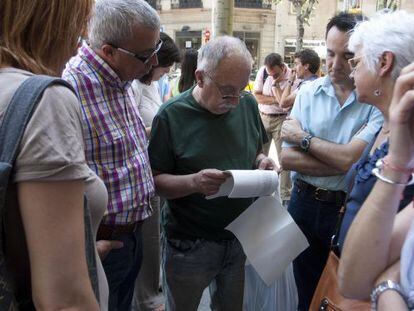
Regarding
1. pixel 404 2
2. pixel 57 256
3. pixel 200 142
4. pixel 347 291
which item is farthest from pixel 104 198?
pixel 404 2

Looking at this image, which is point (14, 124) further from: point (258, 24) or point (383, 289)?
point (258, 24)

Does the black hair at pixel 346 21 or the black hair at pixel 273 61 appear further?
the black hair at pixel 273 61

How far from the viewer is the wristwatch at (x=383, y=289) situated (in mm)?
1121

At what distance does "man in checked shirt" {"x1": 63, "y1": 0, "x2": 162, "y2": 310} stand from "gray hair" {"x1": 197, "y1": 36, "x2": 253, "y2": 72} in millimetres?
289

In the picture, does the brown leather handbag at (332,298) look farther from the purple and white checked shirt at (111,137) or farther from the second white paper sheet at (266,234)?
the purple and white checked shirt at (111,137)

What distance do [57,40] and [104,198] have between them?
0.43 m

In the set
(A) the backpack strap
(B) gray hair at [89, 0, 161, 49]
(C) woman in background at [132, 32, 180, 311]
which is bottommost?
(C) woman in background at [132, 32, 180, 311]

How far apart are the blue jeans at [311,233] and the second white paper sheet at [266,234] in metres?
0.36

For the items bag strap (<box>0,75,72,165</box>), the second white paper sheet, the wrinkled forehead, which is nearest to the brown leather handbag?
the second white paper sheet

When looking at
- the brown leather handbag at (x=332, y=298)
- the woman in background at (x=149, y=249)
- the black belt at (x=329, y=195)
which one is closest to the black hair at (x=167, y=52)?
the woman in background at (x=149, y=249)

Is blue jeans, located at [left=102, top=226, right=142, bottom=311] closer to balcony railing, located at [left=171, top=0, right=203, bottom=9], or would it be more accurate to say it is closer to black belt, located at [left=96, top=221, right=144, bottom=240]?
black belt, located at [left=96, top=221, right=144, bottom=240]

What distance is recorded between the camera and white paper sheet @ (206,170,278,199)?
5.79 feet

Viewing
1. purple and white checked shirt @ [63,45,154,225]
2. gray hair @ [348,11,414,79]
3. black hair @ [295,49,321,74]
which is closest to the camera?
gray hair @ [348,11,414,79]

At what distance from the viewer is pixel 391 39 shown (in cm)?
159
